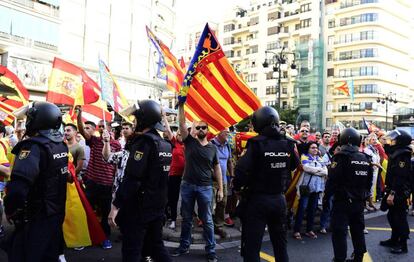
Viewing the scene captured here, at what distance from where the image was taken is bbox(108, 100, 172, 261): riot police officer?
3.81 meters

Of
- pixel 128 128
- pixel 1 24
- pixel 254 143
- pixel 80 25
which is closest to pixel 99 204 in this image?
pixel 128 128

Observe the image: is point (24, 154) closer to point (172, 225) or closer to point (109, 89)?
point (109, 89)

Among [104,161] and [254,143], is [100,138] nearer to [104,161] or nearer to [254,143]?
[104,161]

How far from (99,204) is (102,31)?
31.1 m

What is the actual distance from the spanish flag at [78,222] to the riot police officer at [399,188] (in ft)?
15.1

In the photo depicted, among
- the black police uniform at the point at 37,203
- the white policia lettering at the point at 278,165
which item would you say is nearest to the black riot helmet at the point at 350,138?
the white policia lettering at the point at 278,165

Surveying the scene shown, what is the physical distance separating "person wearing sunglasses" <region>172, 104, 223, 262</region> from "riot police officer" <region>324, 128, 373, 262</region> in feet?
5.51

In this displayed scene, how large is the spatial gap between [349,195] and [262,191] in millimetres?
1623

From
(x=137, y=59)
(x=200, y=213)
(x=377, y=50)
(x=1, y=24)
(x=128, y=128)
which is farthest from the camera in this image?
(x=377, y=50)

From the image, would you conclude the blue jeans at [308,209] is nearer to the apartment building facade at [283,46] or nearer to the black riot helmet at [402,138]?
the black riot helmet at [402,138]

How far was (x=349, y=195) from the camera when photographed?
5.27m

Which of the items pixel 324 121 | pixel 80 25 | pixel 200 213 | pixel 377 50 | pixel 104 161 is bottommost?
pixel 200 213

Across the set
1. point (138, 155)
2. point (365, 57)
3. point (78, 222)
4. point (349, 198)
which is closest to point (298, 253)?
point (349, 198)

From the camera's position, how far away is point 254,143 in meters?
4.38
